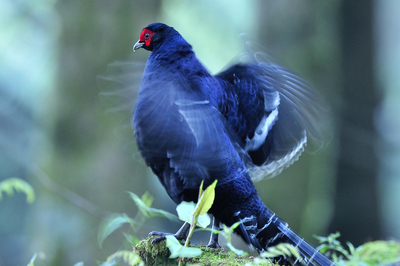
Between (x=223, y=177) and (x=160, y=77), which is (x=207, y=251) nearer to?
(x=223, y=177)

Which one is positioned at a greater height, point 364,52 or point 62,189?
point 364,52

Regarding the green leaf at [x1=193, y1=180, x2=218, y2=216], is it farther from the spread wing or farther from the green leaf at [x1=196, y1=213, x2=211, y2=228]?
the spread wing

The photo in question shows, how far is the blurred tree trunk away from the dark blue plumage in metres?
2.25

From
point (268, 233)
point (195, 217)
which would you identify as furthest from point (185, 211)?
point (268, 233)

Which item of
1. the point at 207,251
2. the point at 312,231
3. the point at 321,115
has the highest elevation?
the point at 321,115

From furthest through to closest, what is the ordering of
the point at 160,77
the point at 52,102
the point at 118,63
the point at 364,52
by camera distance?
the point at 364,52, the point at 52,102, the point at 118,63, the point at 160,77

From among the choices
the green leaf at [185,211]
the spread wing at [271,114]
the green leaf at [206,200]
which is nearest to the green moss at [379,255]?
the green leaf at [206,200]

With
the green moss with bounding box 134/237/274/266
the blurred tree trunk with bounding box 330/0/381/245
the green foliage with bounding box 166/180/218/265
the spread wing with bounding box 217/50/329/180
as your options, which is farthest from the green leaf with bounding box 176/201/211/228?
the blurred tree trunk with bounding box 330/0/381/245

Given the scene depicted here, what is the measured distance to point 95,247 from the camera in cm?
413

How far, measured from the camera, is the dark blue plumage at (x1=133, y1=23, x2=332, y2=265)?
2303 millimetres

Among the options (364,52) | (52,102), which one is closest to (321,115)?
(364,52)

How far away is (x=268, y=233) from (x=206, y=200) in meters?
0.92

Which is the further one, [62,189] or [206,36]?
[206,36]

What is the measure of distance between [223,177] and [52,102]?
3.01 m
